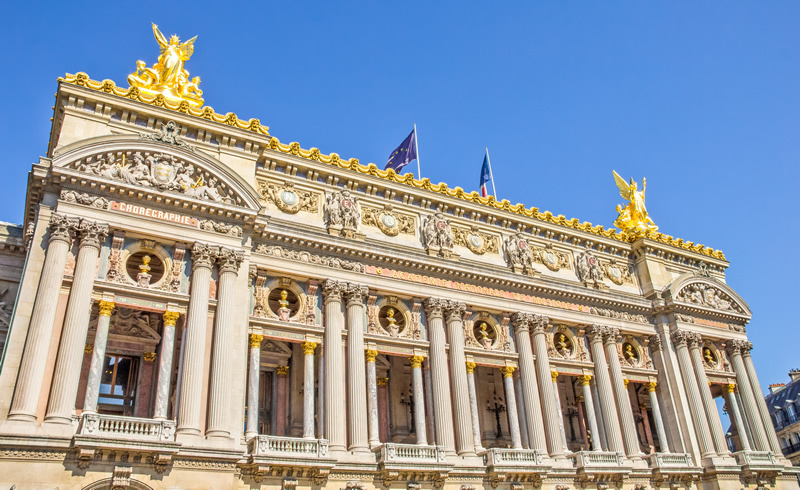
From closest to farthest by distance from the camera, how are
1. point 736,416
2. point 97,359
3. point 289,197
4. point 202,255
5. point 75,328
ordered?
1. point 75,328
2. point 97,359
3. point 202,255
4. point 289,197
5. point 736,416

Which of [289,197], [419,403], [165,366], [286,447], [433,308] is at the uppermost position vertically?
[289,197]

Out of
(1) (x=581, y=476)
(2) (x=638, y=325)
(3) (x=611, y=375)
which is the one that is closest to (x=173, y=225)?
(1) (x=581, y=476)

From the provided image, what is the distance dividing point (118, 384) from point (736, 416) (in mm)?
32941

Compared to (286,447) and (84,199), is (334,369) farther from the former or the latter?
(84,199)

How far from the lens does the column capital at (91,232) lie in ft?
77.3

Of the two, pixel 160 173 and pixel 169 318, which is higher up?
pixel 160 173

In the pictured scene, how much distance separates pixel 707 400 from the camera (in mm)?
37219

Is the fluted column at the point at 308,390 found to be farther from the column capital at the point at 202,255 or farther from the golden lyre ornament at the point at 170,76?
the golden lyre ornament at the point at 170,76

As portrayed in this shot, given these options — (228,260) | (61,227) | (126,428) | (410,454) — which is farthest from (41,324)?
(410,454)

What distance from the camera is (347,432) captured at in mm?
27156

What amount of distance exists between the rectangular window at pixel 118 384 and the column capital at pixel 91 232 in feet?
18.4

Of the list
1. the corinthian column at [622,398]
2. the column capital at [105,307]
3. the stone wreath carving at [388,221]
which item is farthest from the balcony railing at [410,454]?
the corinthian column at [622,398]

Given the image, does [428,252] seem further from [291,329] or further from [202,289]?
[202,289]

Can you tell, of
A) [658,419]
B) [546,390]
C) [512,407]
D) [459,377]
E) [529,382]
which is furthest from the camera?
[658,419]
